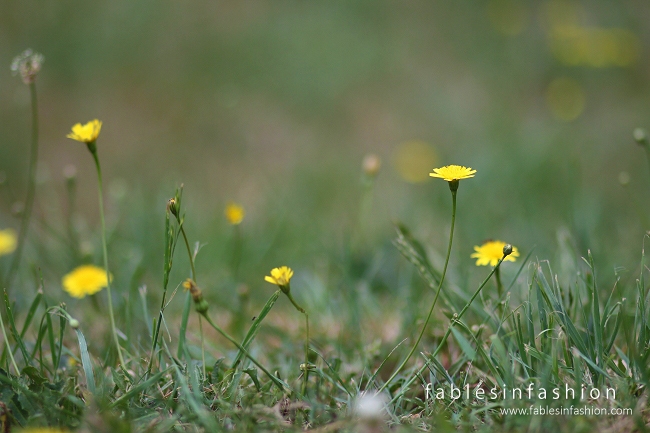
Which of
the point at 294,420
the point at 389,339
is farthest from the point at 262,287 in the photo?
the point at 294,420

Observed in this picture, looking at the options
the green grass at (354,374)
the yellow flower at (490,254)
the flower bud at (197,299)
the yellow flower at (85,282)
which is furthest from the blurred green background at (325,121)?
the flower bud at (197,299)

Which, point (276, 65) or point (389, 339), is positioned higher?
point (276, 65)

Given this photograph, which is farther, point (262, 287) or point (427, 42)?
point (427, 42)

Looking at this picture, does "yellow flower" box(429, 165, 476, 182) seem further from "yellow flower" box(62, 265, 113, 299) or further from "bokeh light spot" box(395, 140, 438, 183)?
"bokeh light spot" box(395, 140, 438, 183)

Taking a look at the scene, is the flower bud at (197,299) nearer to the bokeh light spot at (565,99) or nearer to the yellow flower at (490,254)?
the yellow flower at (490,254)

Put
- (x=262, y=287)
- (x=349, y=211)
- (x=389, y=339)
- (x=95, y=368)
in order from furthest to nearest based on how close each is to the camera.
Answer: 1. (x=349, y=211)
2. (x=262, y=287)
3. (x=389, y=339)
4. (x=95, y=368)

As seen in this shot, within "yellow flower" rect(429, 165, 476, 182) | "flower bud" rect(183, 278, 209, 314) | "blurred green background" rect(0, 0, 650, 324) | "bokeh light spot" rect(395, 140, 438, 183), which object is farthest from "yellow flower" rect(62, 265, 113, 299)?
"bokeh light spot" rect(395, 140, 438, 183)

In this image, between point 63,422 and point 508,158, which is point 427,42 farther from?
point 63,422

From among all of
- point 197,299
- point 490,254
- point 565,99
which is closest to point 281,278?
point 197,299
